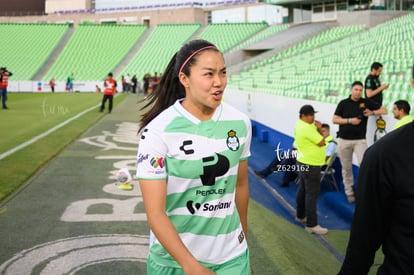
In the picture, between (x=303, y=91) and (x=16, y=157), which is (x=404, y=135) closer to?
(x=16, y=157)

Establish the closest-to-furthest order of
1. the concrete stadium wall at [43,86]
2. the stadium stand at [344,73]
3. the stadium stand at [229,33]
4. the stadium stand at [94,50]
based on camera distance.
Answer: the stadium stand at [344,73]
the concrete stadium wall at [43,86]
the stadium stand at [94,50]
the stadium stand at [229,33]

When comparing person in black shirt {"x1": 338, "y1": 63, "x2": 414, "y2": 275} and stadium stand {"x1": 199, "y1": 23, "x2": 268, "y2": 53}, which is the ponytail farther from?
stadium stand {"x1": 199, "y1": 23, "x2": 268, "y2": 53}

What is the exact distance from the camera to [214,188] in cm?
243

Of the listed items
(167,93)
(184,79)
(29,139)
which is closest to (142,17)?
(29,139)

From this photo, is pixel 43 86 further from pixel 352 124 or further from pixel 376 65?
pixel 352 124

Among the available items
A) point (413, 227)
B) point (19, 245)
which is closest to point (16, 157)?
point (19, 245)

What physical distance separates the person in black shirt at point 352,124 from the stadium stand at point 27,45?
43449 millimetres

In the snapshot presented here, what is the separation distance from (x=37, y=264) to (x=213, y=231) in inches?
108

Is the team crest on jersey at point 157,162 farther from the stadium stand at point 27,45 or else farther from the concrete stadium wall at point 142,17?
the concrete stadium wall at point 142,17

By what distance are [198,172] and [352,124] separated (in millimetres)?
6190

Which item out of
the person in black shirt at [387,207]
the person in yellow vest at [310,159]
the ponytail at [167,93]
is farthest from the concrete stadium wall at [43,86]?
the person in black shirt at [387,207]

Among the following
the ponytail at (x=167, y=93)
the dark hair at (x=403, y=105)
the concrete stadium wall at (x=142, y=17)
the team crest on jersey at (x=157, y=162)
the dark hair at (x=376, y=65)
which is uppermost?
the concrete stadium wall at (x=142, y=17)

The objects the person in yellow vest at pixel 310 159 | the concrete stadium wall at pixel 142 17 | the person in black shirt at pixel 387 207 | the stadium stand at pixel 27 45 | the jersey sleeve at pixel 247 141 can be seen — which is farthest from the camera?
the concrete stadium wall at pixel 142 17

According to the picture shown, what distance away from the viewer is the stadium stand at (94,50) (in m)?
48.9
